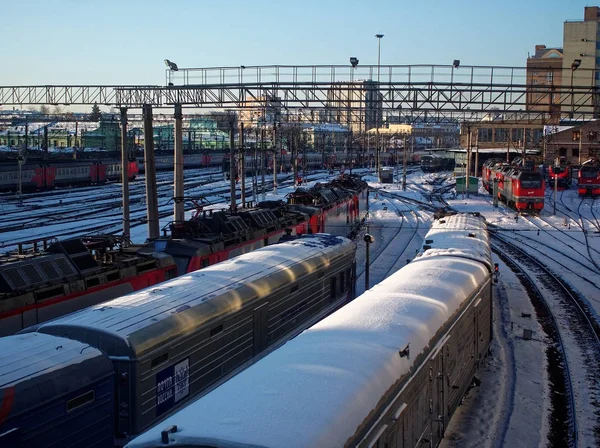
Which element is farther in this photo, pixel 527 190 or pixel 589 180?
pixel 589 180

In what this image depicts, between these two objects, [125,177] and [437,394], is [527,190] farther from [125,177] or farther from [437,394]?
[437,394]

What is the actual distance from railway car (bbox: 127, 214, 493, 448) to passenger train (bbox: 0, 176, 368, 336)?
4688 millimetres

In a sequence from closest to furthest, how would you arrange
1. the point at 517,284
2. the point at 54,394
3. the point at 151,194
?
the point at 54,394, the point at 151,194, the point at 517,284

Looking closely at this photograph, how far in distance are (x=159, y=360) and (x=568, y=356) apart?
11115 mm

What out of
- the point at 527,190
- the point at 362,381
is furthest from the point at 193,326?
the point at 527,190

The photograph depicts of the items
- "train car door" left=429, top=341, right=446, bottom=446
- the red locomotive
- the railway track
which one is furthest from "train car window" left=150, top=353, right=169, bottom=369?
the red locomotive

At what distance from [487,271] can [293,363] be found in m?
8.55

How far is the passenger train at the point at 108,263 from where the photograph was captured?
34.9 feet

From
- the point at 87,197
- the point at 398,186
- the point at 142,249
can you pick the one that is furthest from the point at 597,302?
the point at 398,186

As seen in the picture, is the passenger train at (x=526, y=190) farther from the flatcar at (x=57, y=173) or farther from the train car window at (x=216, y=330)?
the train car window at (x=216, y=330)

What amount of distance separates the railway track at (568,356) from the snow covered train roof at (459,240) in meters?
2.77

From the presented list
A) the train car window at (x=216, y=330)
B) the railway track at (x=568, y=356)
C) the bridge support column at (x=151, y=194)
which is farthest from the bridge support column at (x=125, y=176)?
the railway track at (x=568, y=356)

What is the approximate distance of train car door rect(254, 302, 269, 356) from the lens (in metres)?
11.5

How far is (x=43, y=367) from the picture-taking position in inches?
286
